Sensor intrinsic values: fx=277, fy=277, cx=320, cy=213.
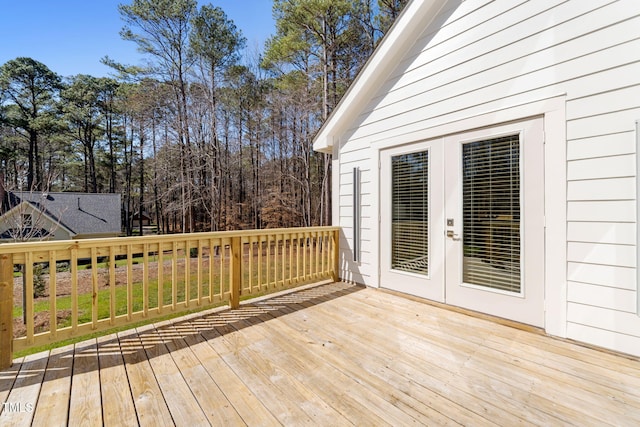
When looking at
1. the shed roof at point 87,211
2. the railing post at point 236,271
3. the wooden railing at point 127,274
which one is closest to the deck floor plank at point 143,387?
the wooden railing at point 127,274

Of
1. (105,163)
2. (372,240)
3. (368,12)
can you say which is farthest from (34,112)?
(372,240)

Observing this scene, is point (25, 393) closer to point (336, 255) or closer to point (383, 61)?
point (336, 255)

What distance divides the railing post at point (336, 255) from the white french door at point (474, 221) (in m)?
1.00

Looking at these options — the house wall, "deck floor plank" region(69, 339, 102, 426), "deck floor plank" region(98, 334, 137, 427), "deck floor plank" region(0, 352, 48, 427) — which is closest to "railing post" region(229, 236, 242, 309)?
"deck floor plank" region(98, 334, 137, 427)

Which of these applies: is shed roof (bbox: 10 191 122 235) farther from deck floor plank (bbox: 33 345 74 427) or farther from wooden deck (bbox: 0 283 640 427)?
wooden deck (bbox: 0 283 640 427)

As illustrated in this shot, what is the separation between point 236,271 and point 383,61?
3.39 meters

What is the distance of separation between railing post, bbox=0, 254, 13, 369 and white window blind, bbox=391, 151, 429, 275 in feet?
12.4

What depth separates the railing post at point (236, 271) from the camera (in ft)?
10.6

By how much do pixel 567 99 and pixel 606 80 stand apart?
0.26m

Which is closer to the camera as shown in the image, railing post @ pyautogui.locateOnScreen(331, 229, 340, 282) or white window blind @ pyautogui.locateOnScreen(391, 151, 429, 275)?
white window blind @ pyautogui.locateOnScreen(391, 151, 429, 275)

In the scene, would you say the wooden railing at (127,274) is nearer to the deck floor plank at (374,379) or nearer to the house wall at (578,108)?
the deck floor plank at (374,379)

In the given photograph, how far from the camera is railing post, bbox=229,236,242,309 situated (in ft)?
10.6

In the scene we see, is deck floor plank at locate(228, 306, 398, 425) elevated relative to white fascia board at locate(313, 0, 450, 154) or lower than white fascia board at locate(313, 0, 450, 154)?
lower

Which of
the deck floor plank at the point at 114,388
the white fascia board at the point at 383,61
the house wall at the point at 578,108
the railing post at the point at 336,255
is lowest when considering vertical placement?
the deck floor plank at the point at 114,388
